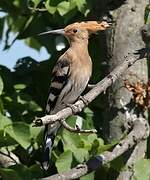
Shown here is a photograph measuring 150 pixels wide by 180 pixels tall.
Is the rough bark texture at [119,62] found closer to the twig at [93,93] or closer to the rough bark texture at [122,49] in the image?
the rough bark texture at [122,49]

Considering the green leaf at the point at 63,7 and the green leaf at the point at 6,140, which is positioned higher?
the green leaf at the point at 63,7

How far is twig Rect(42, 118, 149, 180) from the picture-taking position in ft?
9.86

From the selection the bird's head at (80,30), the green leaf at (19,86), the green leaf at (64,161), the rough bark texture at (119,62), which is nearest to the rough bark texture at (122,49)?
the rough bark texture at (119,62)

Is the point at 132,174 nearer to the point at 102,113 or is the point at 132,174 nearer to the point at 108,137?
the point at 108,137

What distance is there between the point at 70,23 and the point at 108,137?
0.77m

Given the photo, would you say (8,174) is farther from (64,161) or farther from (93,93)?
(93,93)

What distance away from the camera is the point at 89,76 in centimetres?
396

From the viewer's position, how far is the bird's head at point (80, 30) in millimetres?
3593

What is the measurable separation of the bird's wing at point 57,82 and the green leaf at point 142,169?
608mm

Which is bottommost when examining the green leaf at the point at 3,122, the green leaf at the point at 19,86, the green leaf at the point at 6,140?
the green leaf at the point at 6,140

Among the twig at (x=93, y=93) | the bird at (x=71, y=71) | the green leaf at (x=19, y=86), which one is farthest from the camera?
the green leaf at (x=19, y=86)

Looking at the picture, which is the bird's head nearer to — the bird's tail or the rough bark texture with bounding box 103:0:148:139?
the rough bark texture with bounding box 103:0:148:139

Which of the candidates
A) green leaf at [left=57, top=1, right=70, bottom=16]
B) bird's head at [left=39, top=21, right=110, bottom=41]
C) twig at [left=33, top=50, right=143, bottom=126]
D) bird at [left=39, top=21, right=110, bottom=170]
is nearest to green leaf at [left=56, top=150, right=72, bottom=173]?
bird at [left=39, top=21, right=110, bottom=170]

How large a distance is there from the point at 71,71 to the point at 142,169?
0.79 m
